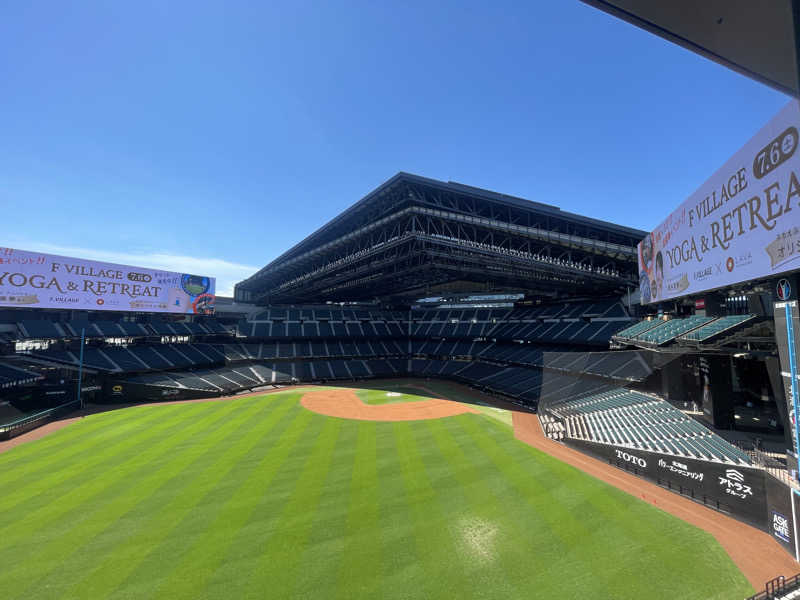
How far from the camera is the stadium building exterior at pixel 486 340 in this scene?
1784 centimetres

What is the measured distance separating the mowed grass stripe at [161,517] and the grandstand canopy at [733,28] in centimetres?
1732

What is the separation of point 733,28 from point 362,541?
15.6 metres

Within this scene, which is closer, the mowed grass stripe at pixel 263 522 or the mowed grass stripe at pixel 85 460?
the mowed grass stripe at pixel 263 522

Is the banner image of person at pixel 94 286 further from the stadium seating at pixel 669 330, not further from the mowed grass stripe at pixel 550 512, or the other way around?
A: the stadium seating at pixel 669 330

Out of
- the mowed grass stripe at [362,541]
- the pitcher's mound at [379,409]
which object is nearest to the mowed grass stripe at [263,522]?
the mowed grass stripe at [362,541]

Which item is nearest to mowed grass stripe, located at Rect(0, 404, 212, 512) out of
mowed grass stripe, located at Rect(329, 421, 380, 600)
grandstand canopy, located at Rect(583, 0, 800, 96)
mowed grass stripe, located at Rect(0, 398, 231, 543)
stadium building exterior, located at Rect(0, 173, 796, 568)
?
mowed grass stripe, located at Rect(0, 398, 231, 543)

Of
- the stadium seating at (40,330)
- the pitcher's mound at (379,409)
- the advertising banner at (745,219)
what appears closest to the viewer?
the advertising banner at (745,219)

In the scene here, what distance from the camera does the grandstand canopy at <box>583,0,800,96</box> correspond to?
2.40m

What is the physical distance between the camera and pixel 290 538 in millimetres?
12750

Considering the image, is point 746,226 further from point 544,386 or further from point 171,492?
point 171,492

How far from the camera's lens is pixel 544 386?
36656mm

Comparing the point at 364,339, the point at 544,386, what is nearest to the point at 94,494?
the point at 544,386

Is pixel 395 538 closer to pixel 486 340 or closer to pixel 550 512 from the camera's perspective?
pixel 550 512

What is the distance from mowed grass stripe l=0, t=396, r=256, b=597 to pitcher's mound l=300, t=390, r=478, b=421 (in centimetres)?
1404
